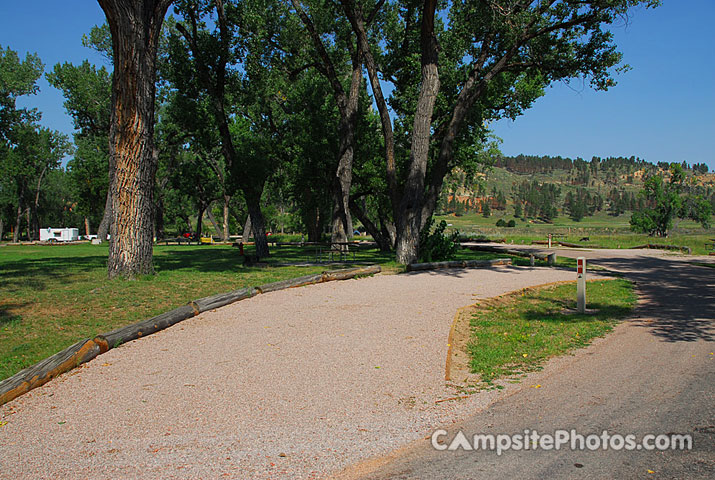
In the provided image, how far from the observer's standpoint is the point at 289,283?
12.2m

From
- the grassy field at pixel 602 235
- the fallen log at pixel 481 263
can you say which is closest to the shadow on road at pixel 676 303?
the fallen log at pixel 481 263

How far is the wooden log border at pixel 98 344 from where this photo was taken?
16.7 feet

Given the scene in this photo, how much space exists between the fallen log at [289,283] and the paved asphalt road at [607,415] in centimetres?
699

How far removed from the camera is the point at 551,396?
4926mm

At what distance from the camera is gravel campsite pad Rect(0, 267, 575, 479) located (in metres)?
3.71

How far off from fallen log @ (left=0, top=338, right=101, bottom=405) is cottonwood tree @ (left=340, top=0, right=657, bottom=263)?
497 inches

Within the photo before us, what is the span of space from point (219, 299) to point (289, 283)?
267 centimetres

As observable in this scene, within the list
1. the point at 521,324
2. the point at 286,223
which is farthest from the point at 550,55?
the point at 286,223

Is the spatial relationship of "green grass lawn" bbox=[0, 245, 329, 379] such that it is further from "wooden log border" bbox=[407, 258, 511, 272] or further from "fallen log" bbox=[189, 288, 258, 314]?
"wooden log border" bbox=[407, 258, 511, 272]

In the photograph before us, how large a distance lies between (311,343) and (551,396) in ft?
11.1

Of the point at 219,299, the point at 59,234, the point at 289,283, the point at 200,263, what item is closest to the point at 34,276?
the point at 200,263

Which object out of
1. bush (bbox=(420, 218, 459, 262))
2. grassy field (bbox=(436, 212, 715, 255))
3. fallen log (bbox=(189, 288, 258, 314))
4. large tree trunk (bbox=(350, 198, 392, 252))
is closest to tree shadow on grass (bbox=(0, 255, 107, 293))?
fallen log (bbox=(189, 288, 258, 314))

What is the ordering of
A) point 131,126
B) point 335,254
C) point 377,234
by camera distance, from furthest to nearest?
point 377,234
point 335,254
point 131,126

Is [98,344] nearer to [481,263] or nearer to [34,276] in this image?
[34,276]
